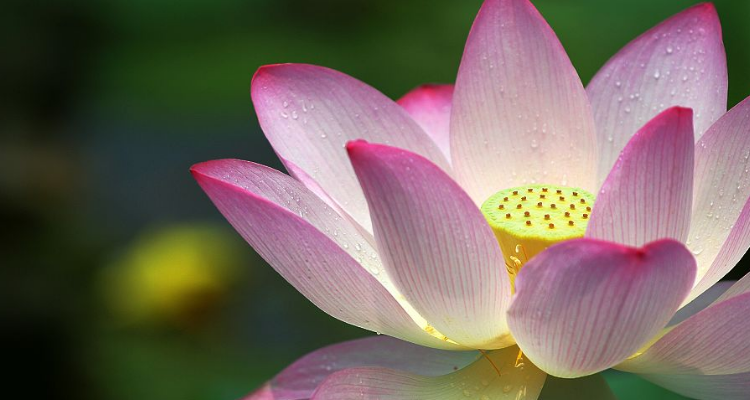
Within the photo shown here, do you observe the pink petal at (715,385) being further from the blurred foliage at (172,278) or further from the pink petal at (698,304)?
the blurred foliage at (172,278)

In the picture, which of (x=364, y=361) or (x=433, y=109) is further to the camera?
(x=433, y=109)

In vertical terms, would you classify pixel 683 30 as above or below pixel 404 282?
above

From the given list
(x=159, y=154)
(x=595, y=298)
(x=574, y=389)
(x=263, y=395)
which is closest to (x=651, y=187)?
(x=595, y=298)

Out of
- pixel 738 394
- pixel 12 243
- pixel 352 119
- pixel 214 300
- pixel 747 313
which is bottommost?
pixel 214 300

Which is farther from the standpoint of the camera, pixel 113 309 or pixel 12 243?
pixel 12 243

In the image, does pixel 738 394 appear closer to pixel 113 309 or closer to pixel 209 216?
pixel 113 309

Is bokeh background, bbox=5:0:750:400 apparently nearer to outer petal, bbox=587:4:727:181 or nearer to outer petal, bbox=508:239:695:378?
outer petal, bbox=587:4:727:181

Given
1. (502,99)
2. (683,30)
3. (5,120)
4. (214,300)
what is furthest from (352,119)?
(5,120)

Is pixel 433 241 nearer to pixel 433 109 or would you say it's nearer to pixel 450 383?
pixel 450 383

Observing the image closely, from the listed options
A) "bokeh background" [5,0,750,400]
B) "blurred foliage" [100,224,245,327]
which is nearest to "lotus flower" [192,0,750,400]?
"bokeh background" [5,0,750,400]
